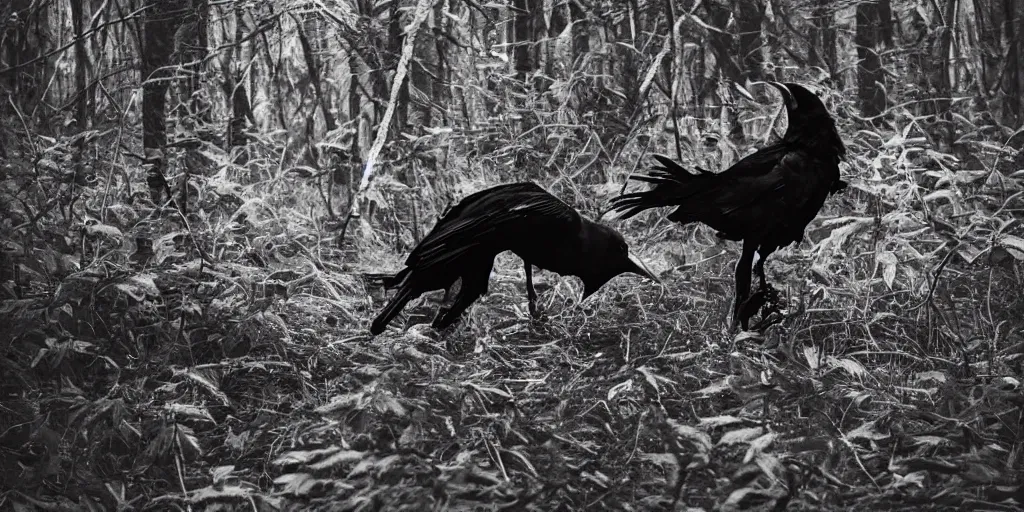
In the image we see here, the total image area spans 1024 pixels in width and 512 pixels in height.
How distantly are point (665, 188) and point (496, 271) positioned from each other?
455mm

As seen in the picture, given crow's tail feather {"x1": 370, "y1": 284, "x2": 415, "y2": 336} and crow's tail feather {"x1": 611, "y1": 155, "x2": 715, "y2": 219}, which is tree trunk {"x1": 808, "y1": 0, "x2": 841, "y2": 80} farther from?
crow's tail feather {"x1": 370, "y1": 284, "x2": 415, "y2": 336}

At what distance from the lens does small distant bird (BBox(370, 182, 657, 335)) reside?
2.31m

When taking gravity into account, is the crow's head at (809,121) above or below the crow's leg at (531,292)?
above

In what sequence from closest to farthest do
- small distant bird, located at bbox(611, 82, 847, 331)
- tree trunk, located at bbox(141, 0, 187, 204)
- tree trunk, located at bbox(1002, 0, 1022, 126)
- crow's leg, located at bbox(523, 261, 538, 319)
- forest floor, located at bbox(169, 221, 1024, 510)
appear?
forest floor, located at bbox(169, 221, 1024, 510) < small distant bird, located at bbox(611, 82, 847, 331) < crow's leg, located at bbox(523, 261, 538, 319) < tree trunk, located at bbox(1002, 0, 1022, 126) < tree trunk, located at bbox(141, 0, 187, 204)

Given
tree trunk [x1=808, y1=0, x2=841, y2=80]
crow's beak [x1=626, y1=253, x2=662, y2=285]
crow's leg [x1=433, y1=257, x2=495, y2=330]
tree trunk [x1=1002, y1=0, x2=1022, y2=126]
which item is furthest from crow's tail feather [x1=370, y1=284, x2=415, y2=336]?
tree trunk [x1=1002, y1=0, x2=1022, y2=126]

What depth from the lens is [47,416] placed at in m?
2.42

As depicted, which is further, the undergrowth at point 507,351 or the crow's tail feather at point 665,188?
the crow's tail feather at point 665,188

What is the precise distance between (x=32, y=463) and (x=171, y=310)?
472 millimetres

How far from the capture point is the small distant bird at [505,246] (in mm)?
2314

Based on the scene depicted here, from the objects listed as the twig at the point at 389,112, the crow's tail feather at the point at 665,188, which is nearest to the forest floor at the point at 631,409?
the crow's tail feather at the point at 665,188

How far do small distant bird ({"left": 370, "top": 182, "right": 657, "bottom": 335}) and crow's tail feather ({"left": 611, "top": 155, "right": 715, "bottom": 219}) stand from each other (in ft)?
0.30

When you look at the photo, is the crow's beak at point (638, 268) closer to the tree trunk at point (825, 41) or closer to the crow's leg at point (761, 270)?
the crow's leg at point (761, 270)

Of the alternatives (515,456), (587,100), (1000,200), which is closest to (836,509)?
(515,456)

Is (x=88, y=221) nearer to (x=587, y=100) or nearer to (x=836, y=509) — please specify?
(x=587, y=100)
